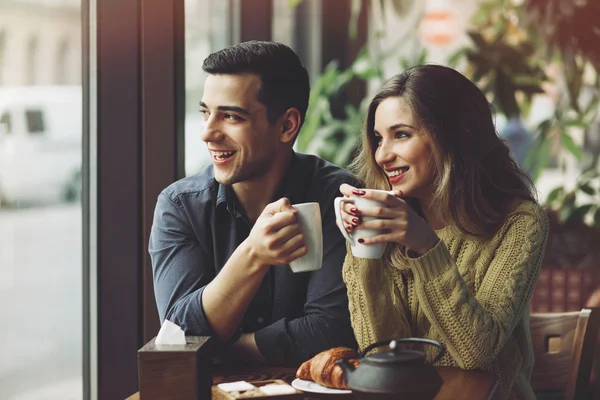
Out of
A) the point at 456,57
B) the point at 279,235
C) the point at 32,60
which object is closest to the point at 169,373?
the point at 279,235

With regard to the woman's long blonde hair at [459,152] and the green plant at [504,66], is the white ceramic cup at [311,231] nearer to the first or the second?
the woman's long blonde hair at [459,152]

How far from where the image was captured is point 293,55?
6.56 feet

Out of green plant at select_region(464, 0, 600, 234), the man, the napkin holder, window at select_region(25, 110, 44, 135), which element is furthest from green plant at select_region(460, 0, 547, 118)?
the napkin holder

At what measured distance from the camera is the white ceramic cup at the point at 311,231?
1490 millimetres

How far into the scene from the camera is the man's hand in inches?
59.6

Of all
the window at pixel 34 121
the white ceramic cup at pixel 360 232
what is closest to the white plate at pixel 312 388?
the white ceramic cup at pixel 360 232

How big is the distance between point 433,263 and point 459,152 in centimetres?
36

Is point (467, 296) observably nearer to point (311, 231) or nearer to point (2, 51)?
point (311, 231)

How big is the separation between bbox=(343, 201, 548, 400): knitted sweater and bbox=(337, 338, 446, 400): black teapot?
1.22 ft

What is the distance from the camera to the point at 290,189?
6.50 feet

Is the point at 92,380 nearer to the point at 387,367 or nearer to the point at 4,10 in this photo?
the point at 4,10

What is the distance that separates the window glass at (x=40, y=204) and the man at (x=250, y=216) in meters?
0.32

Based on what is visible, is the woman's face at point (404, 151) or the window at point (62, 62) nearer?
the woman's face at point (404, 151)

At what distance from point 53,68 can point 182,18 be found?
0.35 meters
